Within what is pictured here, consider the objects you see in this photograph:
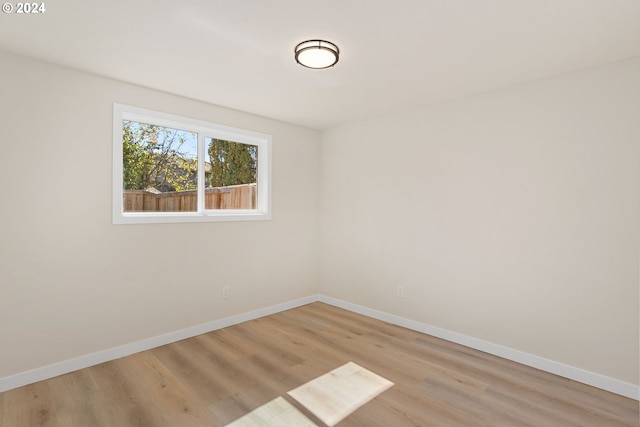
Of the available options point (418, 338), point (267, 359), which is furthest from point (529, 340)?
point (267, 359)

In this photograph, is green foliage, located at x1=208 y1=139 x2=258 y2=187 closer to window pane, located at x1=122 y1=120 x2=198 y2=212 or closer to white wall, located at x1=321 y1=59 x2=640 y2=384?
window pane, located at x1=122 y1=120 x2=198 y2=212

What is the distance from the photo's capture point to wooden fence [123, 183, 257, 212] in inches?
121

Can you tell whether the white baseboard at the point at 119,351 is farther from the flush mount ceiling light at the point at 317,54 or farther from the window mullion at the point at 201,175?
the flush mount ceiling light at the point at 317,54

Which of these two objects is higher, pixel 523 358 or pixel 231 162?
pixel 231 162

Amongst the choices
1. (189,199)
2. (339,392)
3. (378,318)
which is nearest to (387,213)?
(378,318)

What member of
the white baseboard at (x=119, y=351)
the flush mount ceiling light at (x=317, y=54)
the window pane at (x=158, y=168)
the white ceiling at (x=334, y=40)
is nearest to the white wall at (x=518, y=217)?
the white ceiling at (x=334, y=40)

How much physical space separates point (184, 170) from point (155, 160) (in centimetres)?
30

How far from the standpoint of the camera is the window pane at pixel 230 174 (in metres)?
3.62

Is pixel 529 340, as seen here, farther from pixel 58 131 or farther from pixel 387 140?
pixel 58 131

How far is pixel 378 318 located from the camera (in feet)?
12.9

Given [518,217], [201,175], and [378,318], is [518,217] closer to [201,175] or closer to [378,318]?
[378,318]

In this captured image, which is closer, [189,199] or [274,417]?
[274,417]

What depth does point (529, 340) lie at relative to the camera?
9.18 ft

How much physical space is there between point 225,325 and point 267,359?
94 centimetres
